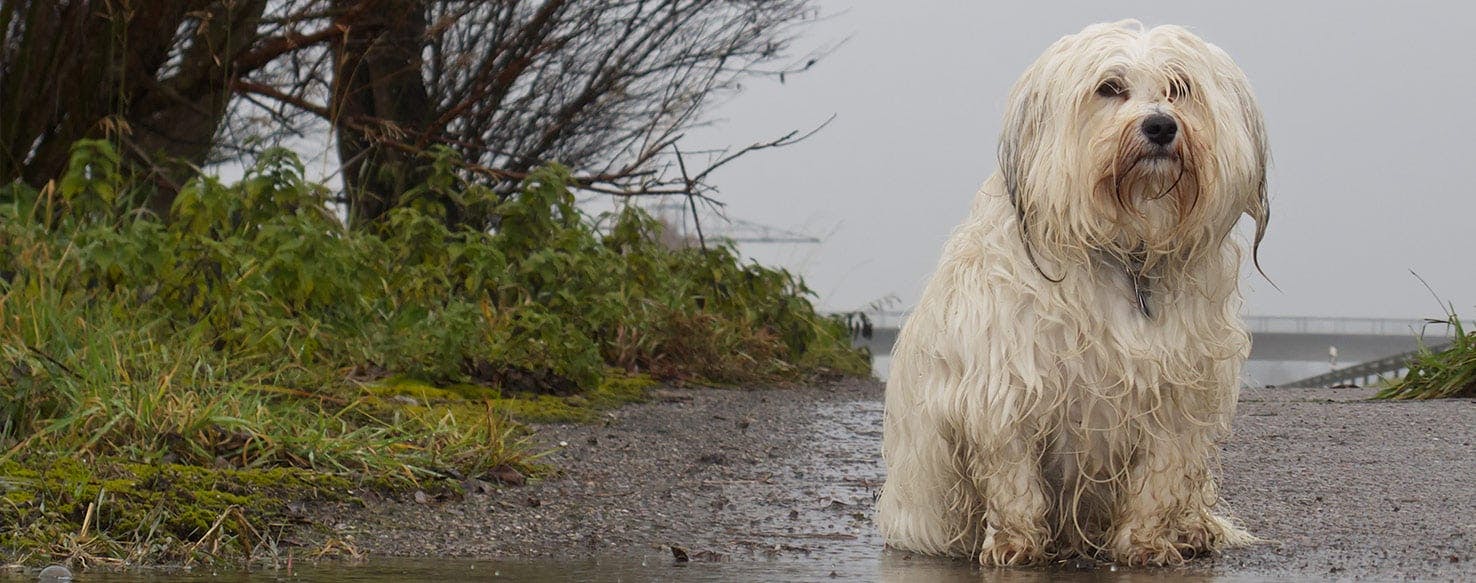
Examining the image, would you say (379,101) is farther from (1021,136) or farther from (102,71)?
(1021,136)

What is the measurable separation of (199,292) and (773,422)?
309 centimetres

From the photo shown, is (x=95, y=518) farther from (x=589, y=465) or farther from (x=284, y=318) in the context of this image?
(x=284, y=318)

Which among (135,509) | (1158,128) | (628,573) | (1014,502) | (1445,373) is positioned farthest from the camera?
(1445,373)

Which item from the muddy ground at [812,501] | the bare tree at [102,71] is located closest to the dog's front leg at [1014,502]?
the muddy ground at [812,501]

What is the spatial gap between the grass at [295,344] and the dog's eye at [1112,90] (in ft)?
8.73

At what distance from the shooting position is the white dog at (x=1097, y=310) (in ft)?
14.9

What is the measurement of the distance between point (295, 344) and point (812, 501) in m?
2.86

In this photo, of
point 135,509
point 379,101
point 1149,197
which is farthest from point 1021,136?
point 379,101

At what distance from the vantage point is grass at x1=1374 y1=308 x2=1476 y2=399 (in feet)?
36.4

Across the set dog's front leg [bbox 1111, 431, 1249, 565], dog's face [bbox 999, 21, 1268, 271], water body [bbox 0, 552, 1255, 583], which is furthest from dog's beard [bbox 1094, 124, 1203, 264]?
water body [bbox 0, 552, 1255, 583]

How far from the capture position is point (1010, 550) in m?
4.88

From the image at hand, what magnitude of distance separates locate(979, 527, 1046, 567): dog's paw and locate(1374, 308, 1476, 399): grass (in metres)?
7.26

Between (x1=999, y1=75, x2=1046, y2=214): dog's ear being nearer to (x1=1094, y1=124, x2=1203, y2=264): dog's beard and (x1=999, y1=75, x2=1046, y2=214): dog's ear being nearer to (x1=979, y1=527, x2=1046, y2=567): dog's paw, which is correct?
(x1=1094, y1=124, x2=1203, y2=264): dog's beard

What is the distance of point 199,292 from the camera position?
26.4ft
